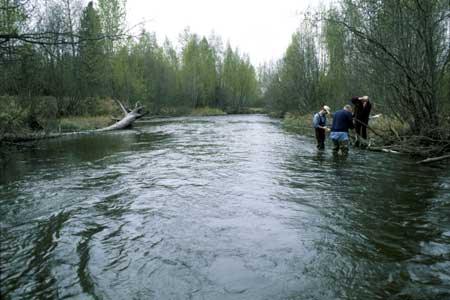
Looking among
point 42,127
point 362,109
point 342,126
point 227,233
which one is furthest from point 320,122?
point 42,127

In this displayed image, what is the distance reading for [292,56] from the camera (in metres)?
35.0

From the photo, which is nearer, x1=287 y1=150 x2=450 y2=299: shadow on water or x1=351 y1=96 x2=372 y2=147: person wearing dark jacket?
x1=287 y1=150 x2=450 y2=299: shadow on water

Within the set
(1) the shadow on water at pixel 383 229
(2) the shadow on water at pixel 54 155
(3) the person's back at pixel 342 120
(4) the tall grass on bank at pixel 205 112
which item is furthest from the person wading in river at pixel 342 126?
(4) the tall grass on bank at pixel 205 112

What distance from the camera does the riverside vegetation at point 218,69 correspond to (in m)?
10.5

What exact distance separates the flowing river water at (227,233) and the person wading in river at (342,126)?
6.81ft

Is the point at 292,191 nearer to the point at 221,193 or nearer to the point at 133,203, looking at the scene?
the point at 221,193

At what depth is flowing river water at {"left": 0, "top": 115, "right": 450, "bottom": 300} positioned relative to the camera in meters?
3.76

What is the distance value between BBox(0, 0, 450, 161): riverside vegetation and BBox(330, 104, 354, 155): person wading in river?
173 centimetres

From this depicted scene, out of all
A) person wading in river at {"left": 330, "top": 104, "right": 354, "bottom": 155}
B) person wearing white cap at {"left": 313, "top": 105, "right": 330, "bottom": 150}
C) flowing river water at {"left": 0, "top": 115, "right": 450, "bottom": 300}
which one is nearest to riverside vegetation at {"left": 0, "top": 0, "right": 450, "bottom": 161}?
person wading in river at {"left": 330, "top": 104, "right": 354, "bottom": 155}

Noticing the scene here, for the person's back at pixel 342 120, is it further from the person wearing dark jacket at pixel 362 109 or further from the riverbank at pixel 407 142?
the riverbank at pixel 407 142

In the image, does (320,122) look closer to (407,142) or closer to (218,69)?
(407,142)

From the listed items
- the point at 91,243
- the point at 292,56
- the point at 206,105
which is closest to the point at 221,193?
the point at 91,243

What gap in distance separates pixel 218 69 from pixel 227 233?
229 ft

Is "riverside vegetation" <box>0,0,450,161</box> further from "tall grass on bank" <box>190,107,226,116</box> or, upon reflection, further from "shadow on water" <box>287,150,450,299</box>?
"shadow on water" <box>287,150,450,299</box>
